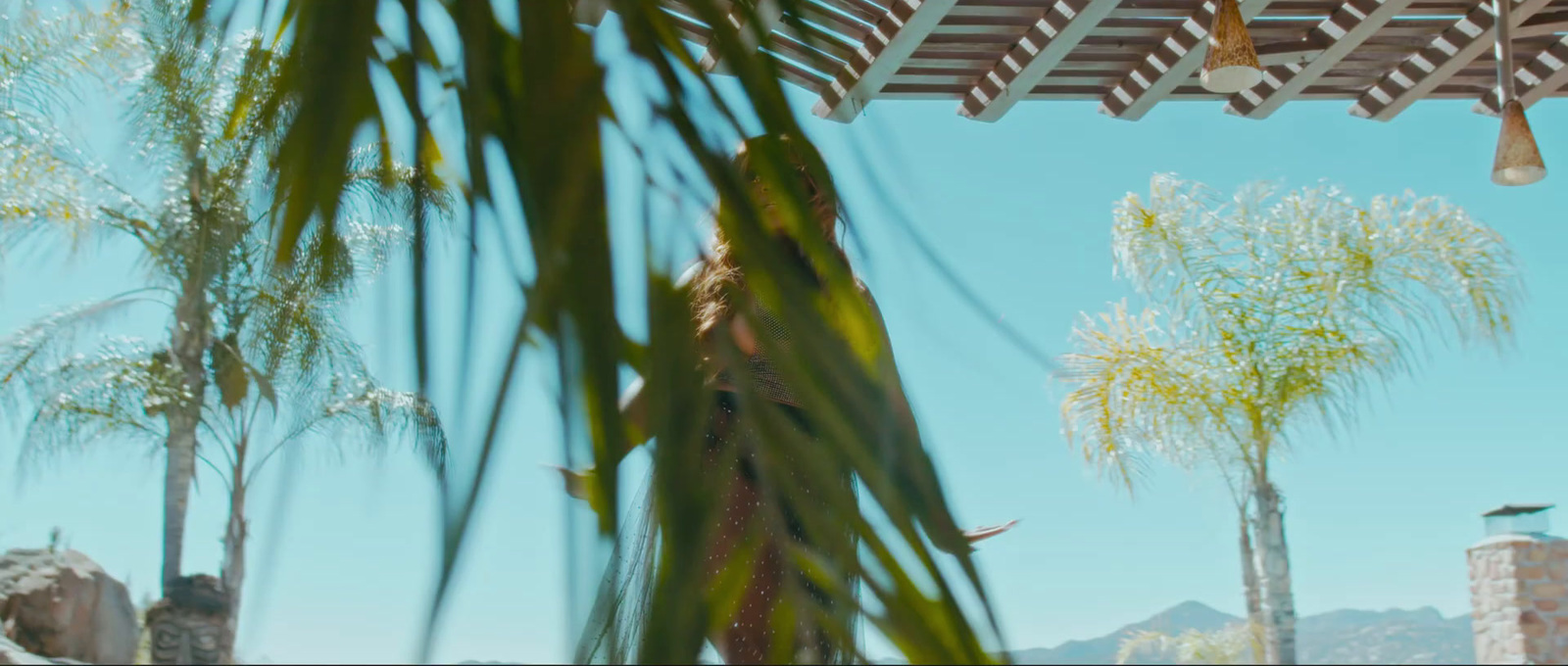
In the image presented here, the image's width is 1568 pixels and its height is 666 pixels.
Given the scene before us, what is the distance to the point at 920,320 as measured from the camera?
0.21 metres

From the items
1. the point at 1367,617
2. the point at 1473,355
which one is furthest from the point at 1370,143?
the point at 1473,355

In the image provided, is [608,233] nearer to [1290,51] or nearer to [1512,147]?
[1512,147]

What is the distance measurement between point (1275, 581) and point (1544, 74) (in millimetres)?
5410

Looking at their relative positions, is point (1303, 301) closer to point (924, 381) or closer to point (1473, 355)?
point (1473, 355)

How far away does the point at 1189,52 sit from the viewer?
356 centimetres

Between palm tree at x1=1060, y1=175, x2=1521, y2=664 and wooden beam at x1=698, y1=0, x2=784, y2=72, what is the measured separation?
28.6 feet


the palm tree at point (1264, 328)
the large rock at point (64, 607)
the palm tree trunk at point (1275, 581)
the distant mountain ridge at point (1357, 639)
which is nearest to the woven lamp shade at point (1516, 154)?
the palm tree at point (1264, 328)

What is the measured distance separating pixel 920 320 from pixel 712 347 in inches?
1.5

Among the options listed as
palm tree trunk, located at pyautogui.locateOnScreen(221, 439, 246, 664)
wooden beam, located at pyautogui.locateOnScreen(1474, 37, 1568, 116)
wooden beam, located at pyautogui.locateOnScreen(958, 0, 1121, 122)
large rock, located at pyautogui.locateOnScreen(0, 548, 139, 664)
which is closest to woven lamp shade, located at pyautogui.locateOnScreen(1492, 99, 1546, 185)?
wooden beam, located at pyautogui.locateOnScreen(1474, 37, 1568, 116)

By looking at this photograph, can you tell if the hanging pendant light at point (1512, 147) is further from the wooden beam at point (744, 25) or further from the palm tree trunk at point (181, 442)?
the palm tree trunk at point (181, 442)

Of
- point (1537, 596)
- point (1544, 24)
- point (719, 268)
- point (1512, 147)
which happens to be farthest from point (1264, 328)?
point (719, 268)

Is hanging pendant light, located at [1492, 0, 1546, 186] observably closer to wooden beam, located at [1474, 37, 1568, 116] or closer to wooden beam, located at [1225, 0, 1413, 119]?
wooden beam, located at [1225, 0, 1413, 119]

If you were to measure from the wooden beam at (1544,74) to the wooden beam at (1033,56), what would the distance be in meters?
1.50

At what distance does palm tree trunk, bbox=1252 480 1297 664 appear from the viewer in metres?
8.48
